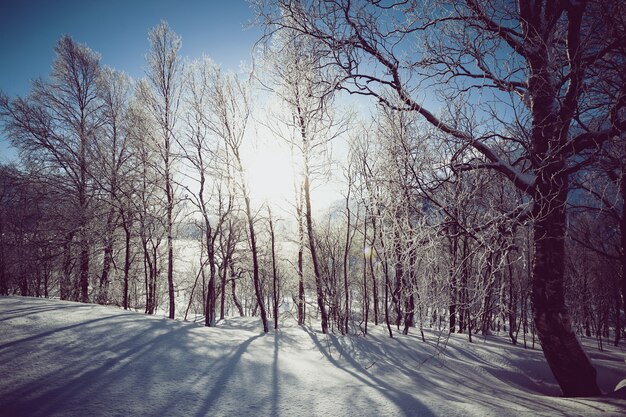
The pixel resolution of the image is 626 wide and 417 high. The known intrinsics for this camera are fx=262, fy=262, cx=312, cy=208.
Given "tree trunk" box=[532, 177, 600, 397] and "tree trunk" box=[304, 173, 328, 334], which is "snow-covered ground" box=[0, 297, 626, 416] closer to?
"tree trunk" box=[532, 177, 600, 397]

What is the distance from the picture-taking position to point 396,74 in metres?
3.65

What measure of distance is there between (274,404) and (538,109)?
15.7ft

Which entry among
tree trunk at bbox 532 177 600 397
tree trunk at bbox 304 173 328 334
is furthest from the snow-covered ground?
tree trunk at bbox 304 173 328 334

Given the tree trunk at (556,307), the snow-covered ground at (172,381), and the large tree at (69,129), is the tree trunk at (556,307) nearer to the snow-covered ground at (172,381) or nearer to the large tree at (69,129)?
the snow-covered ground at (172,381)

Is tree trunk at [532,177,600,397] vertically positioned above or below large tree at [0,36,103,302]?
below

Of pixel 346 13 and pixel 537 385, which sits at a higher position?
pixel 346 13

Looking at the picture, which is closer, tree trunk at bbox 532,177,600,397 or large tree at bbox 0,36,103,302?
tree trunk at bbox 532,177,600,397

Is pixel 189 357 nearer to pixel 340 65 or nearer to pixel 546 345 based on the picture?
pixel 340 65

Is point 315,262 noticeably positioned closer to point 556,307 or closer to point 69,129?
point 556,307

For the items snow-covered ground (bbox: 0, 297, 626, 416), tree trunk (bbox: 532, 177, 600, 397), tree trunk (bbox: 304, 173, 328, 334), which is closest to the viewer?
snow-covered ground (bbox: 0, 297, 626, 416)

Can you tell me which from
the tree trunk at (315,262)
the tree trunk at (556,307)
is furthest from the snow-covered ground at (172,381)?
the tree trunk at (315,262)

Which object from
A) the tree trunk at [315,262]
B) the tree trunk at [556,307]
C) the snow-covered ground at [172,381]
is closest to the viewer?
the snow-covered ground at [172,381]

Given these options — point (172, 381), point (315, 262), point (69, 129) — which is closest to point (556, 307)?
point (172, 381)

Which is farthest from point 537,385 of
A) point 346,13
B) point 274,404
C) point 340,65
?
point 346,13
